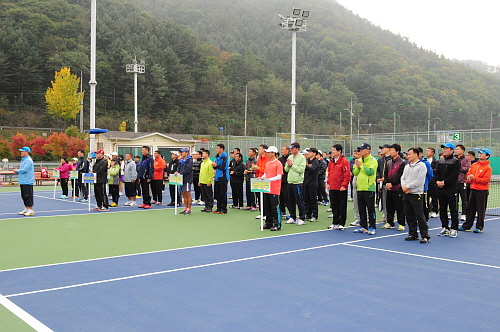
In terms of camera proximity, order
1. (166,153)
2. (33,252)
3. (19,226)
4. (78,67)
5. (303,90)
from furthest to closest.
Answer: (303,90), (78,67), (166,153), (19,226), (33,252)

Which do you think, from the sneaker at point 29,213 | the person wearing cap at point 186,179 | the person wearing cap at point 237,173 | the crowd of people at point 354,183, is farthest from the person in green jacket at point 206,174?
the sneaker at point 29,213

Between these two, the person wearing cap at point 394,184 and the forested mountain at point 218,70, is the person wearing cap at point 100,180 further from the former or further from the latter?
the forested mountain at point 218,70

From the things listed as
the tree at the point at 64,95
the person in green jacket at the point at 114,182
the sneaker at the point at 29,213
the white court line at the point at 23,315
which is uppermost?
the tree at the point at 64,95

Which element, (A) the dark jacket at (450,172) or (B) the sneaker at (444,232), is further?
Result: (B) the sneaker at (444,232)

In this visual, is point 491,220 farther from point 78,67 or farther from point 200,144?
point 78,67

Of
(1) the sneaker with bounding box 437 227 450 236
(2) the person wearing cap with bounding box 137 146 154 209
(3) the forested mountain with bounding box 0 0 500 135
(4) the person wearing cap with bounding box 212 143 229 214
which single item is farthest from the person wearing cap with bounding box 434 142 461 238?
(3) the forested mountain with bounding box 0 0 500 135

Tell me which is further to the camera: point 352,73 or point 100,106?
point 352,73

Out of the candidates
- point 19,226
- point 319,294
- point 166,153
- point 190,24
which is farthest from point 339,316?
point 190,24

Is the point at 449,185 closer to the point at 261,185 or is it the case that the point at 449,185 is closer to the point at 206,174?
the point at 261,185

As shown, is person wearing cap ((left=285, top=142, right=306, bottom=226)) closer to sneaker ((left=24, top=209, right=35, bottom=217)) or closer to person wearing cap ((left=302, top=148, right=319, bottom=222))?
person wearing cap ((left=302, top=148, right=319, bottom=222))

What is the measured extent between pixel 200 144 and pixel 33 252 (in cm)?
2869

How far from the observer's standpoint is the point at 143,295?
19.3ft

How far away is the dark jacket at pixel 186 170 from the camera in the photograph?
14.5m

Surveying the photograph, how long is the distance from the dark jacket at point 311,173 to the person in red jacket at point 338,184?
1150mm
